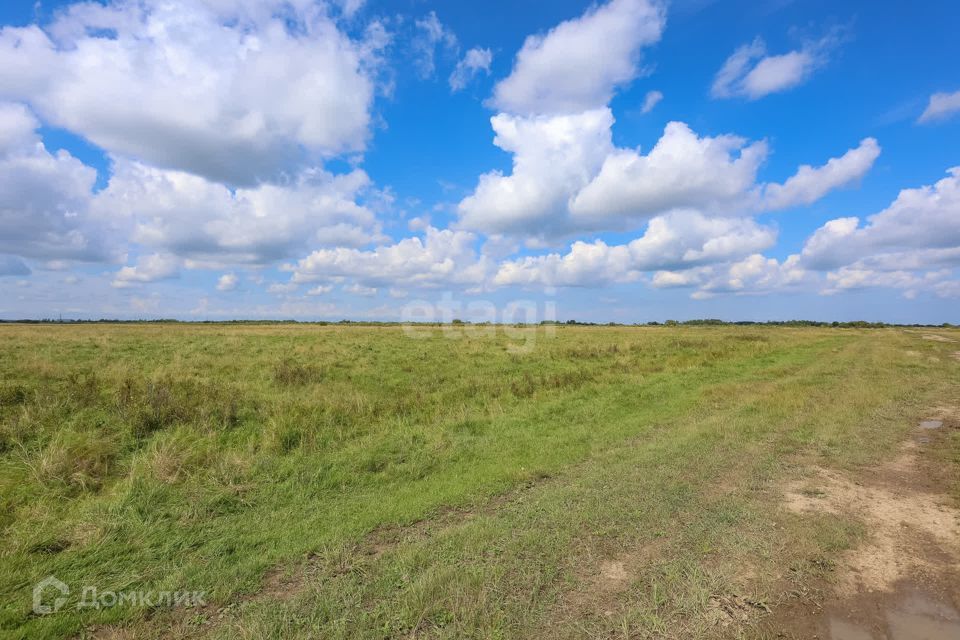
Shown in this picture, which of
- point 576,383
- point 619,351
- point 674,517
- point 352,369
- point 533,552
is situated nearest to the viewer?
point 533,552

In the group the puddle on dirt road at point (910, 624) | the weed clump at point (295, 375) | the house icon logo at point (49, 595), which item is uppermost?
the weed clump at point (295, 375)

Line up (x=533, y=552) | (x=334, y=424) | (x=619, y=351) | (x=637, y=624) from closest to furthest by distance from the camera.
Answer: (x=637, y=624) < (x=533, y=552) < (x=334, y=424) < (x=619, y=351)

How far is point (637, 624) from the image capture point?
12.2ft

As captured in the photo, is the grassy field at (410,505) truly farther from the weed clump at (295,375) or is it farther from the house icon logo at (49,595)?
the weed clump at (295,375)

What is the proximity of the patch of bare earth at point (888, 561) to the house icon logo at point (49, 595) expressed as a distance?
6538mm

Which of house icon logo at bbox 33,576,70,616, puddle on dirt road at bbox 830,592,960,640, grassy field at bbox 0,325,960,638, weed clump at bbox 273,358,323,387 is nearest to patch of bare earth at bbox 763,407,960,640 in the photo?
puddle on dirt road at bbox 830,592,960,640

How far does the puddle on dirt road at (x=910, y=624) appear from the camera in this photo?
359 centimetres

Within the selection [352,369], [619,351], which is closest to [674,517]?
[352,369]

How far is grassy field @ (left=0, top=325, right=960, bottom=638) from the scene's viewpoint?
13.2ft

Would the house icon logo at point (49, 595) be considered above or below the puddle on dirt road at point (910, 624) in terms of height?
below

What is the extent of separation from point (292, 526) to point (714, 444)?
26.1 ft

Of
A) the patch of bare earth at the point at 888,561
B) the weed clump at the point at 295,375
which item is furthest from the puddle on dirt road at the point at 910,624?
the weed clump at the point at 295,375

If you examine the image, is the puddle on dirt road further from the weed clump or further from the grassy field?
the weed clump

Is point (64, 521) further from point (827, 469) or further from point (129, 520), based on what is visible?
point (827, 469)
